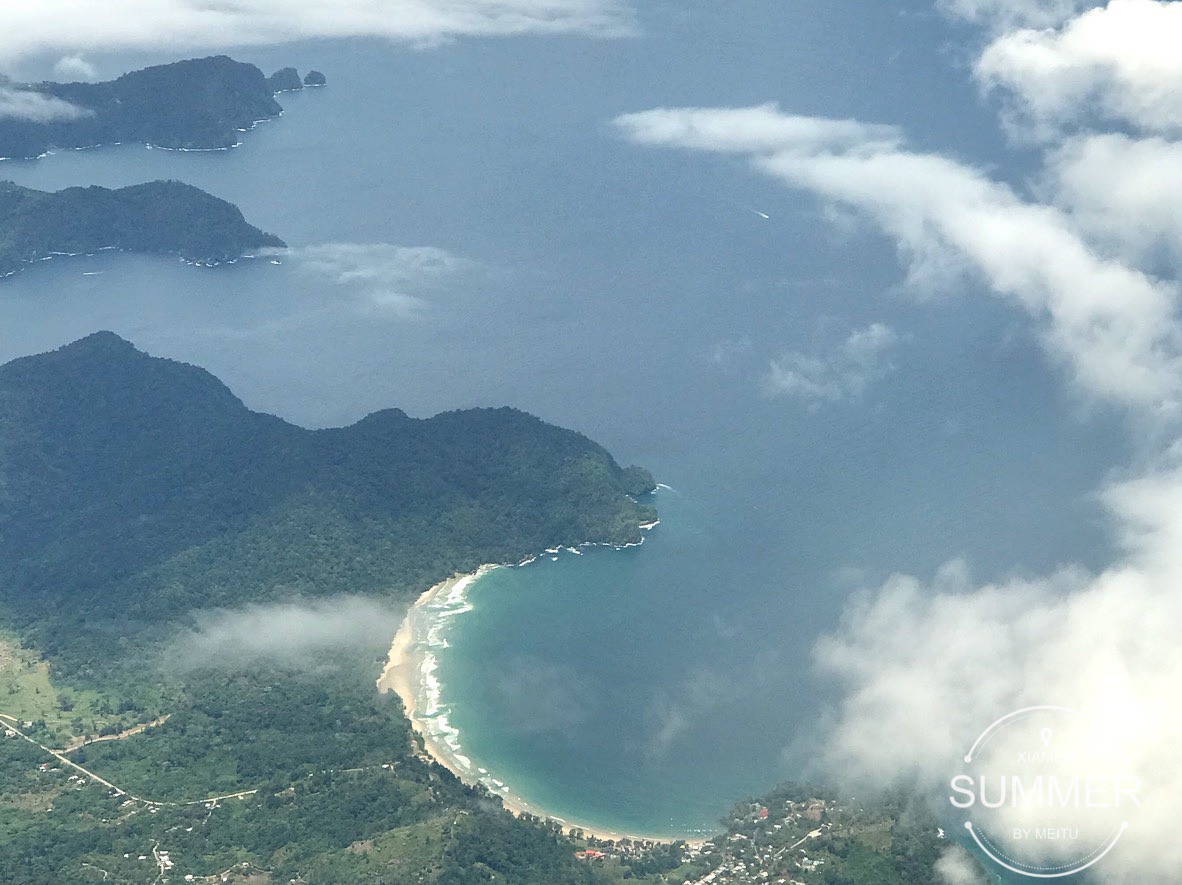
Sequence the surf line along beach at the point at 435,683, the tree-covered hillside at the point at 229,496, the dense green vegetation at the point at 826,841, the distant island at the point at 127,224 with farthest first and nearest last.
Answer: the distant island at the point at 127,224
the tree-covered hillside at the point at 229,496
the surf line along beach at the point at 435,683
the dense green vegetation at the point at 826,841

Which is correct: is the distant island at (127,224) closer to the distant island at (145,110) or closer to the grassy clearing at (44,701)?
the distant island at (145,110)

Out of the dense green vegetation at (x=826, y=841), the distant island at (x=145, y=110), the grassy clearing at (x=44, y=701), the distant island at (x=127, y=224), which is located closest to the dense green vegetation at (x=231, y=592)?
the grassy clearing at (x=44, y=701)

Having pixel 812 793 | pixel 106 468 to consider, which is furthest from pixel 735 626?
pixel 106 468

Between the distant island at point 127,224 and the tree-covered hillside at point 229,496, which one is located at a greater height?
the distant island at point 127,224

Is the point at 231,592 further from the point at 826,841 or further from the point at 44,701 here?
the point at 826,841

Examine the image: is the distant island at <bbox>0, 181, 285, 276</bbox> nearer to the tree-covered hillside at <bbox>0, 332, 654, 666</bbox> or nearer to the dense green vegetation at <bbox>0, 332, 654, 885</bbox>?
the dense green vegetation at <bbox>0, 332, 654, 885</bbox>

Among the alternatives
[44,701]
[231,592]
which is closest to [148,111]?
[231,592]
